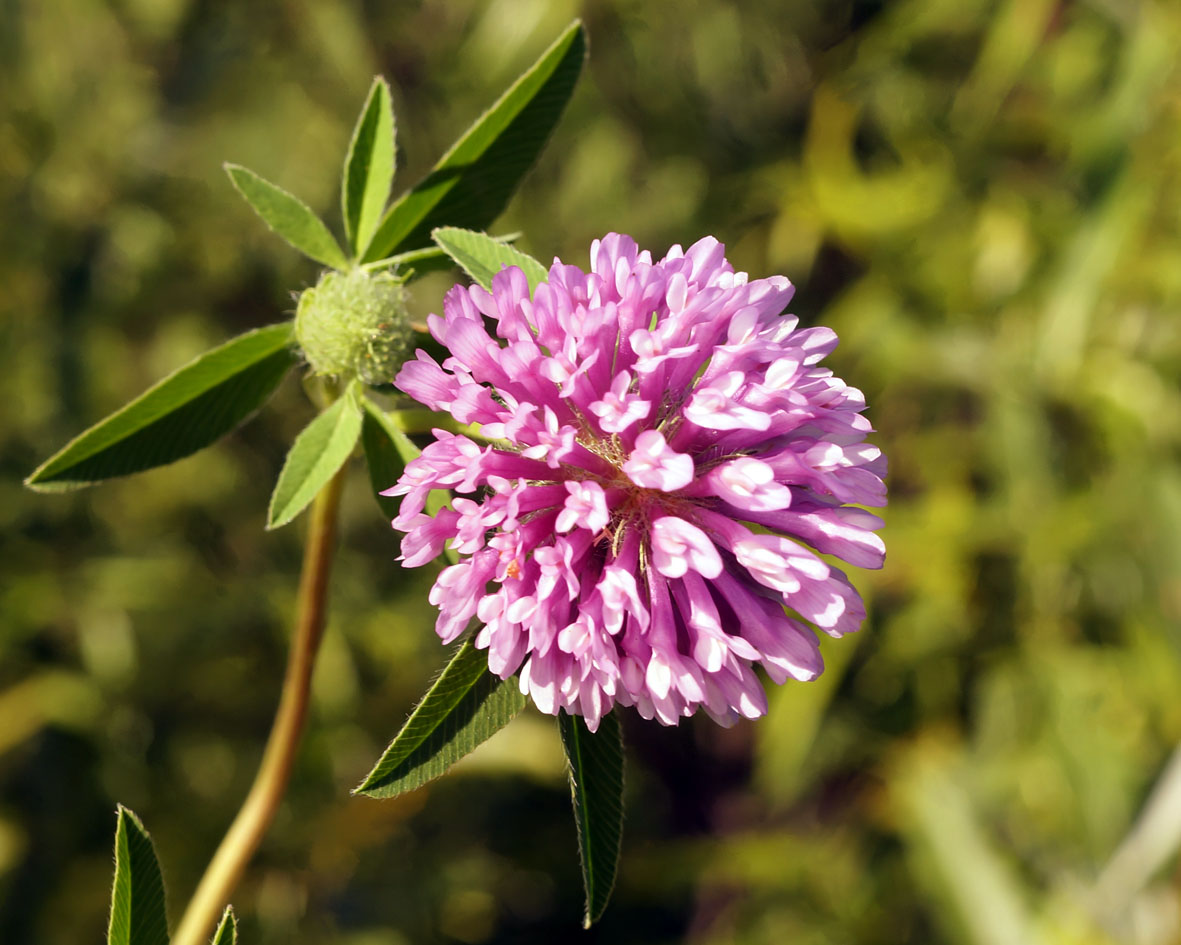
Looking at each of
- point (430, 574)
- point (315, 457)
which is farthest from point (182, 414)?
point (430, 574)

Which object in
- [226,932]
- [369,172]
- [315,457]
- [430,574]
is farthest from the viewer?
[430,574]

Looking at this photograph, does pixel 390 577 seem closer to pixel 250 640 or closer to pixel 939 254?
pixel 250 640

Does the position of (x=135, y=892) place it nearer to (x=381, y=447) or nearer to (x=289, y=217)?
(x=381, y=447)

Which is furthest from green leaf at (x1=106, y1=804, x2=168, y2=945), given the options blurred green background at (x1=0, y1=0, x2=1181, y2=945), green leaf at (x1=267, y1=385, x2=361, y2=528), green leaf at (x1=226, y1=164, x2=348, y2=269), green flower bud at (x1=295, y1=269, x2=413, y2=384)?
blurred green background at (x1=0, y1=0, x2=1181, y2=945)

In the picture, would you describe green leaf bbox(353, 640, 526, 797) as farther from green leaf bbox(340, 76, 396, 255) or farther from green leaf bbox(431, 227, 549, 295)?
green leaf bbox(340, 76, 396, 255)

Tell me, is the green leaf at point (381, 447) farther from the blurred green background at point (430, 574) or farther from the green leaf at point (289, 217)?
the blurred green background at point (430, 574)

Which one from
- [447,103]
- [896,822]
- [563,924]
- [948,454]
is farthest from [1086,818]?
[447,103]
